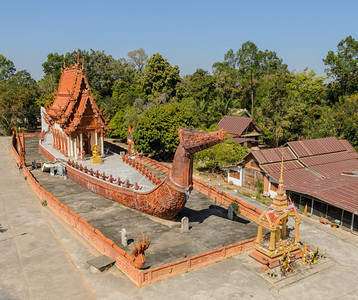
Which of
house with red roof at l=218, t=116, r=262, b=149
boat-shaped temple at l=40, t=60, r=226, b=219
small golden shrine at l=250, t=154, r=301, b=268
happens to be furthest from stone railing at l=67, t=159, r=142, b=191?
house with red roof at l=218, t=116, r=262, b=149

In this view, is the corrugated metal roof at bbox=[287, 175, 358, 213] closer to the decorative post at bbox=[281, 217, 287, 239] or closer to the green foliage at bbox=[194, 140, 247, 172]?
the decorative post at bbox=[281, 217, 287, 239]

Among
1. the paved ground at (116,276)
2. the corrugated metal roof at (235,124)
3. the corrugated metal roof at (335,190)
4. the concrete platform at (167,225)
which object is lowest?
the paved ground at (116,276)

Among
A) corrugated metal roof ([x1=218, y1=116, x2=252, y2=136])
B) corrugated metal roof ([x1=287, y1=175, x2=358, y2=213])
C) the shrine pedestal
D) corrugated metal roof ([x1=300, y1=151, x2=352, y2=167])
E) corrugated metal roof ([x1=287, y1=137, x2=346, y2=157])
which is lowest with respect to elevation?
the shrine pedestal

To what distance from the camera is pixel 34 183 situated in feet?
98.6

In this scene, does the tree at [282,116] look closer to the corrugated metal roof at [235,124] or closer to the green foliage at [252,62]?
the corrugated metal roof at [235,124]

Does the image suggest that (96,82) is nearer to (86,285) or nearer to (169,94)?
(169,94)

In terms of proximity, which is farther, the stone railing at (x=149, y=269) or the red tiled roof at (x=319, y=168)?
the red tiled roof at (x=319, y=168)

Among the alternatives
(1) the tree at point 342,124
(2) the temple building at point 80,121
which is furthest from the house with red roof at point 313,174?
(2) the temple building at point 80,121

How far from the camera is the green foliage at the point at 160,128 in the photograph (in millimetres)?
40125

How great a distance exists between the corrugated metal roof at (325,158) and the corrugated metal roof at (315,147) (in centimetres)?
48

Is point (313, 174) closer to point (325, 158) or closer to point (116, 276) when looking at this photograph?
point (325, 158)

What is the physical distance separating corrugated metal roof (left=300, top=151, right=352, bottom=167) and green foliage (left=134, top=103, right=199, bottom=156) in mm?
15190

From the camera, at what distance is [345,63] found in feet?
176

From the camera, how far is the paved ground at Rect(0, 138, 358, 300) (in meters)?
15.1
